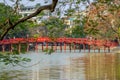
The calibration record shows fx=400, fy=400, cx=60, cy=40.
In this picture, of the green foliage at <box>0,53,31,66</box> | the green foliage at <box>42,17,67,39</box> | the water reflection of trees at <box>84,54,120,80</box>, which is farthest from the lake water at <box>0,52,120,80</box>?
the green foliage at <box>0,53,31,66</box>

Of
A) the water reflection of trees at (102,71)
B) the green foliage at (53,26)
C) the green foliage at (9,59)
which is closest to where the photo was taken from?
the green foliage at (9,59)

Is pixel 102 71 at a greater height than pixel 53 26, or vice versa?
pixel 53 26

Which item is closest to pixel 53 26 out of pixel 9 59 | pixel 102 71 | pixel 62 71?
pixel 9 59

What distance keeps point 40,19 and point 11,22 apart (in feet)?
4.60

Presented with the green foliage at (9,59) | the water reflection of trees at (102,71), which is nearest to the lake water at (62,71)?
the water reflection of trees at (102,71)

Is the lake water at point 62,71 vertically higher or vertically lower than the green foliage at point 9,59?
lower

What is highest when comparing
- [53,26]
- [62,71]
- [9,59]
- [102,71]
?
[53,26]

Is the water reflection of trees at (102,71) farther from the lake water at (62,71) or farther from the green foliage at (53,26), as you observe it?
the green foliage at (53,26)

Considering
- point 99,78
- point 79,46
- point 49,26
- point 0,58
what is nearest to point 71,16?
point 49,26

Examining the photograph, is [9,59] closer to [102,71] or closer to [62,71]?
[102,71]

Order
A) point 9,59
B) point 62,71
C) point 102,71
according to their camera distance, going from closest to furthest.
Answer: point 9,59 → point 102,71 → point 62,71

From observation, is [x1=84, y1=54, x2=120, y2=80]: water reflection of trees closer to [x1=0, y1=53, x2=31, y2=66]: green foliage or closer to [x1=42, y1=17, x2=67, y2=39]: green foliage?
[x1=42, y1=17, x2=67, y2=39]: green foliage

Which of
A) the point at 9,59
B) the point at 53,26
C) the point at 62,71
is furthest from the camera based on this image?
the point at 62,71

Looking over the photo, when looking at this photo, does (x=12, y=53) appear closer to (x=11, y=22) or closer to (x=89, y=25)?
(x=11, y=22)
